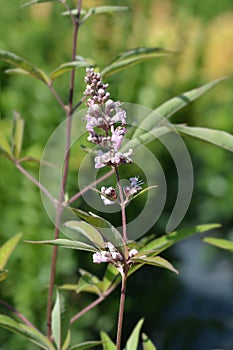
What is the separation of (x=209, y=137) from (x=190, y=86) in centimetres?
173

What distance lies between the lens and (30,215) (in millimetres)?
Answer: 1680

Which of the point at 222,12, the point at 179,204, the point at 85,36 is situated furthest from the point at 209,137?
the point at 222,12

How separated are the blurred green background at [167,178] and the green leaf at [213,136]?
0.76 m

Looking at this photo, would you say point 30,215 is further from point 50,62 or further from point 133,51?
point 133,51

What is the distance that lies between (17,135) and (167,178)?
56.4 inches

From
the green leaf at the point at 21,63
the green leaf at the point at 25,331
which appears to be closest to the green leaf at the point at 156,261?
the green leaf at the point at 25,331

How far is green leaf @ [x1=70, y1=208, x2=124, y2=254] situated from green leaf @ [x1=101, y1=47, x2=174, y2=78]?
0.80 ft

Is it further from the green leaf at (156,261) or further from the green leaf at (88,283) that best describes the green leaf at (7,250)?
the green leaf at (156,261)

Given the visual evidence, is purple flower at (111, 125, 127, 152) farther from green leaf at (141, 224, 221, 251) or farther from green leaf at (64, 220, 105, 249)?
green leaf at (141, 224, 221, 251)

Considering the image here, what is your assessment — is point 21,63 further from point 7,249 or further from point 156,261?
point 156,261

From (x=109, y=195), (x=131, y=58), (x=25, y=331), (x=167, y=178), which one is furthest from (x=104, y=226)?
(x=167, y=178)

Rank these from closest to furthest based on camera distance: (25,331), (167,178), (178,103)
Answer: (25,331)
(178,103)
(167,178)

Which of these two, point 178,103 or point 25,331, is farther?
point 178,103

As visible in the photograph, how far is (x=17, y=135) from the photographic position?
835mm
